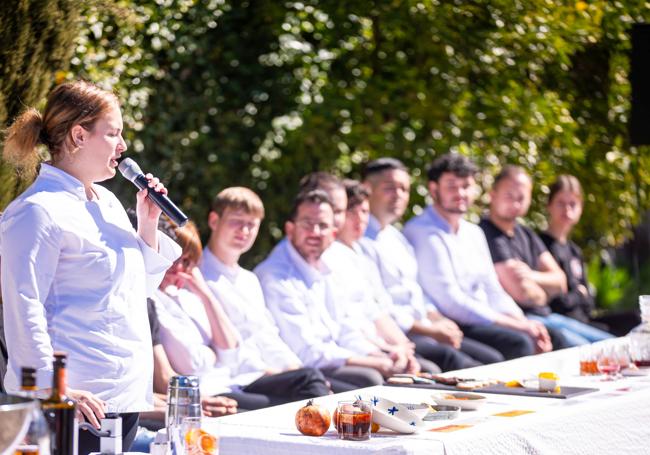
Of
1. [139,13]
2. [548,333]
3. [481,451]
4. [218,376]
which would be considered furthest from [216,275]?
[548,333]

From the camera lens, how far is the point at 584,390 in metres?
4.04

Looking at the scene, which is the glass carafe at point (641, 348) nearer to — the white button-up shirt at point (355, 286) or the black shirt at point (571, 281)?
the white button-up shirt at point (355, 286)

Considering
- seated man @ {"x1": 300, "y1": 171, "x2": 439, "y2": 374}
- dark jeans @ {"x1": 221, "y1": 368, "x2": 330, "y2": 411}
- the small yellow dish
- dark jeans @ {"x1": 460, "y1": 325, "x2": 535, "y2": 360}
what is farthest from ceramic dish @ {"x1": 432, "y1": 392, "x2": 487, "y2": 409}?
dark jeans @ {"x1": 460, "y1": 325, "x2": 535, "y2": 360}

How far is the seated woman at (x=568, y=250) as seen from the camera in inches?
304

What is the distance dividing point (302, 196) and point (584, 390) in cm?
204

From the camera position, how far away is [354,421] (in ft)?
10.1

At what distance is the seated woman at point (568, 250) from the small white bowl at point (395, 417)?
4548mm

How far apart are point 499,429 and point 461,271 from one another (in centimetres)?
363

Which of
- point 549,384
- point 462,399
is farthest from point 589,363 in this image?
point 462,399

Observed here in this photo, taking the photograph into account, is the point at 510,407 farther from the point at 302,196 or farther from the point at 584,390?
the point at 302,196

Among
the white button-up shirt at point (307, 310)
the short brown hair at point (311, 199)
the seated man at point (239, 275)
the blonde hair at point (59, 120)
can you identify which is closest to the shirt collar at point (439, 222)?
the white button-up shirt at point (307, 310)

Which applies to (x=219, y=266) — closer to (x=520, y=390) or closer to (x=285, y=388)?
(x=285, y=388)

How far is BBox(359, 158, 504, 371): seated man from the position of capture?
641 centimetres

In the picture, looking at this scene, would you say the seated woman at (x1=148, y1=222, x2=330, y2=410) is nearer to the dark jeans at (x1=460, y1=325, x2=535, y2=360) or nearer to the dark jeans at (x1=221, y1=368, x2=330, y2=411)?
the dark jeans at (x1=221, y1=368, x2=330, y2=411)
